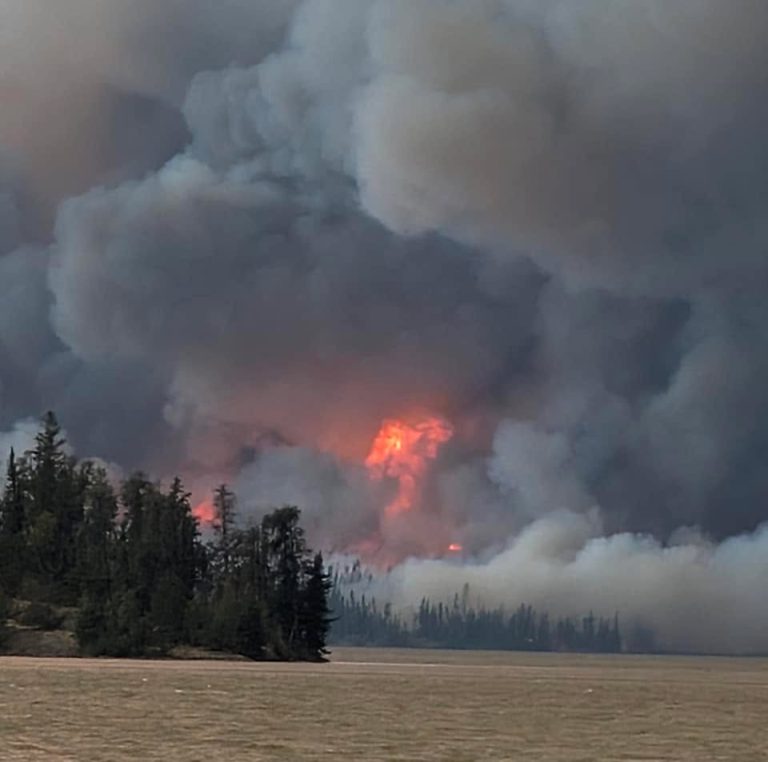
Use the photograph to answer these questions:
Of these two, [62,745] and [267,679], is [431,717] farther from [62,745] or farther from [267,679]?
[267,679]

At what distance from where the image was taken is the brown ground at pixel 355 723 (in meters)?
70.0

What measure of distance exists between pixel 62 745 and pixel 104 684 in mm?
73003

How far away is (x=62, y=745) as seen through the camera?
69438 mm

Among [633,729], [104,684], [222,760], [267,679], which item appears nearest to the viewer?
[222,760]

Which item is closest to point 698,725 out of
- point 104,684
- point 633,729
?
point 633,729

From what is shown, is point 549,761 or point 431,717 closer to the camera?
point 549,761

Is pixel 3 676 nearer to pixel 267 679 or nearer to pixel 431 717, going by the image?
pixel 267 679

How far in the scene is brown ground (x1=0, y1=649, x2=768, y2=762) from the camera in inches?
2756

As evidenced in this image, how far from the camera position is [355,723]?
9106 cm

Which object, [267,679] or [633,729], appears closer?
[633,729]

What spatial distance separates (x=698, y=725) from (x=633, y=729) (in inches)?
385

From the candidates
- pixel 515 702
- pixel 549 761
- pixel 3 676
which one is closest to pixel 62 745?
pixel 549 761

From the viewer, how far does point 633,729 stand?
9244cm

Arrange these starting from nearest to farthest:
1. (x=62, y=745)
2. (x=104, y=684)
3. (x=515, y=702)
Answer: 1. (x=62, y=745)
2. (x=515, y=702)
3. (x=104, y=684)
